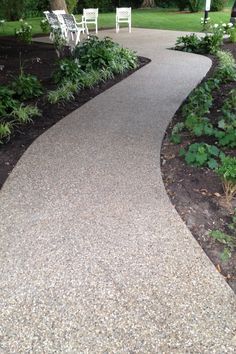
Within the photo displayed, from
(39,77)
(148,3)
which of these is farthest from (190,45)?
(148,3)

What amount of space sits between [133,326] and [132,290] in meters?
0.28

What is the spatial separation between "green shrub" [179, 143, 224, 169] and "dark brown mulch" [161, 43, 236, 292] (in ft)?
0.21

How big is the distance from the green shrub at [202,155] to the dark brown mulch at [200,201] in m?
0.06

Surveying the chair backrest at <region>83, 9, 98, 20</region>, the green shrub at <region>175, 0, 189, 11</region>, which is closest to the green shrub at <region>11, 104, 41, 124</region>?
the chair backrest at <region>83, 9, 98, 20</region>

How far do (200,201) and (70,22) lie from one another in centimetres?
817

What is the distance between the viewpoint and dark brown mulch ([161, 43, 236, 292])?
8.87 ft

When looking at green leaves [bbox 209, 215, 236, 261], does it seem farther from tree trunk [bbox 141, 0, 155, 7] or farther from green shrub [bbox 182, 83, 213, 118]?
tree trunk [bbox 141, 0, 155, 7]

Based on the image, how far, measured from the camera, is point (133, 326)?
209cm

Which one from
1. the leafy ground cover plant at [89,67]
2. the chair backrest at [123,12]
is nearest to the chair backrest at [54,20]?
the leafy ground cover plant at [89,67]

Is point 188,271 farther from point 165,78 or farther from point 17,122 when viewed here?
point 165,78

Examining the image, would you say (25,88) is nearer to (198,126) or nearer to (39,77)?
(39,77)

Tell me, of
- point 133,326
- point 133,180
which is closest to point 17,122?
point 133,180

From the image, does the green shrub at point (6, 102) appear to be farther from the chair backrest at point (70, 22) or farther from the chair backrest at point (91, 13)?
the chair backrest at point (91, 13)

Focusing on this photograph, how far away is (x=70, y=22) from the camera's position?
10.0 metres
